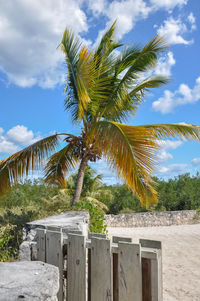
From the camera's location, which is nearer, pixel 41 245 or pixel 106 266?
pixel 106 266

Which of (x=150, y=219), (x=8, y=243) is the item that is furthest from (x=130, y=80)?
(x=150, y=219)

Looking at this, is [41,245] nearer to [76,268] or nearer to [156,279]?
[76,268]

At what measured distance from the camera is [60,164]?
9586 mm

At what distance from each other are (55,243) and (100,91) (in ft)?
23.8

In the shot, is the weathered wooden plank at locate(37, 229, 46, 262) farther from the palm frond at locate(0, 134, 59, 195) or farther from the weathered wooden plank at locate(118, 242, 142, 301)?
the palm frond at locate(0, 134, 59, 195)

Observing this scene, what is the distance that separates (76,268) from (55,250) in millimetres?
356

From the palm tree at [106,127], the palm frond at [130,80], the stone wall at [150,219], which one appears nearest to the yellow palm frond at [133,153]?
the palm tree at [106,127]

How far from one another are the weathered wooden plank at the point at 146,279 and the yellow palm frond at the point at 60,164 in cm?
678

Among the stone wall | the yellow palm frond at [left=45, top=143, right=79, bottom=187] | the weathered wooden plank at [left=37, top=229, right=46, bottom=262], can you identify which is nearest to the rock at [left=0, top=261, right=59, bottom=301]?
the weathered wooden plank at [left=37, top=229, right=46, bottom=262]

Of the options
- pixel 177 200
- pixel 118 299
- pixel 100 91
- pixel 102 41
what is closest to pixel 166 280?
pixel 118 299

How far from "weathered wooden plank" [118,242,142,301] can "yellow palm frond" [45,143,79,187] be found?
22.0 feet

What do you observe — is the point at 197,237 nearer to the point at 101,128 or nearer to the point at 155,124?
the point at 155,124

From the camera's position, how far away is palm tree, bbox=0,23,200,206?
261 inches

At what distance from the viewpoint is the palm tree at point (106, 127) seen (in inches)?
261
